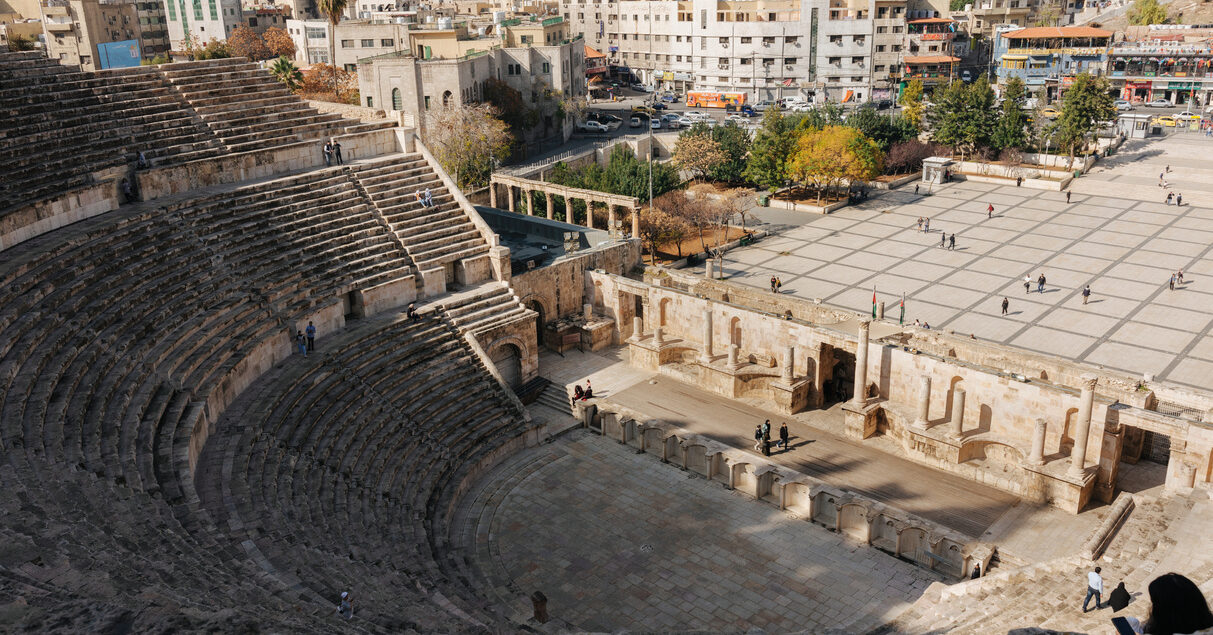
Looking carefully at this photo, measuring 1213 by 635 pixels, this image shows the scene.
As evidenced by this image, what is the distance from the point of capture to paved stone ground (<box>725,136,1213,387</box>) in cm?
4312

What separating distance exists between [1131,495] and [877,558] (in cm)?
793

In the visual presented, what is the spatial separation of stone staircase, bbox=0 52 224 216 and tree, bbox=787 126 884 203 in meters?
39.9

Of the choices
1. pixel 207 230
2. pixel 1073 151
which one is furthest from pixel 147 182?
pixel 1073 151

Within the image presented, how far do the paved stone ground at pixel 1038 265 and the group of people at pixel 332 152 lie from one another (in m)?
21.8

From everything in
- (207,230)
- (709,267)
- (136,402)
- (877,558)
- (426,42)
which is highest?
(426,42)

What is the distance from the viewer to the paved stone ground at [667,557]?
26125 millimetres

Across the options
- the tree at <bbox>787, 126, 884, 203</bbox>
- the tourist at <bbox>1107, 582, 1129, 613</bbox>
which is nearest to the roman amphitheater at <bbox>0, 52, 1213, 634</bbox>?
the tourist at <bbox>1107, 582, 1129, 613</bbox>

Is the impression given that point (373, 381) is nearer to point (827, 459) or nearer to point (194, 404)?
point (194, 404)

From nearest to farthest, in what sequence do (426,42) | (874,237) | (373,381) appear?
(373,381) < (874,237) < (426,42)

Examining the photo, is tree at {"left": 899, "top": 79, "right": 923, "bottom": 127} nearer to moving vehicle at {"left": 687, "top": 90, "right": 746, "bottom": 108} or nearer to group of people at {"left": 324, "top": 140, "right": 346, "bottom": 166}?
moving vehicle at {"left": 687, "top": 90, "right": 746, "bottom": 108}

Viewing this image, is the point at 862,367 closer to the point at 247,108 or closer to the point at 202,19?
the point at 247,108

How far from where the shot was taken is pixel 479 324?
124 ft

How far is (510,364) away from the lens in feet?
130

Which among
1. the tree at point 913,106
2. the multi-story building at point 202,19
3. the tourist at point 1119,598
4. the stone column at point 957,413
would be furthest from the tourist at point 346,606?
the multi-story building at point 202,19
